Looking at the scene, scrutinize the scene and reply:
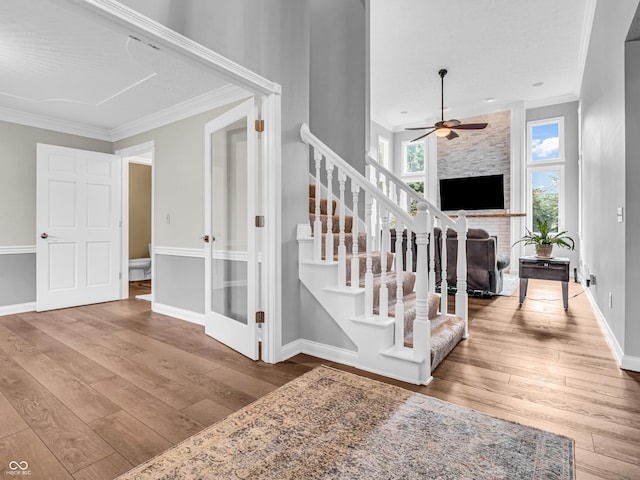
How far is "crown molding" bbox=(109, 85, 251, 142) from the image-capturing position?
342 centimetres

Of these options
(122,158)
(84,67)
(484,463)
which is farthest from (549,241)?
(122,158)

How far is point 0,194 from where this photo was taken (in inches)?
158

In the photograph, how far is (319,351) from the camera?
8.48 ft

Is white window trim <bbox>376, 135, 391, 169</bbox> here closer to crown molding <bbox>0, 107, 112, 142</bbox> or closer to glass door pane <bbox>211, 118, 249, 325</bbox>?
crown molding <bbox>0, 107, 112, 142</bbox>

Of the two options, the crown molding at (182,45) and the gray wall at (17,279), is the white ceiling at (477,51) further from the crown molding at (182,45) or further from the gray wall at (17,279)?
the gray wall at (17,279)

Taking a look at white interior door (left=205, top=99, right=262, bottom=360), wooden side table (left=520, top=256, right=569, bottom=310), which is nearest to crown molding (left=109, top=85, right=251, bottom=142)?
white interior door (left=205, top=99, right=262, bottom=360)

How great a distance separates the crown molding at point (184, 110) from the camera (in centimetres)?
342

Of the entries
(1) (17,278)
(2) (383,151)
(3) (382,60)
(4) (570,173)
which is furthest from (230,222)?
(4) (570,173)

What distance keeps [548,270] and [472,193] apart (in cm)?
409

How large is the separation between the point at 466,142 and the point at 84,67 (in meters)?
7.14

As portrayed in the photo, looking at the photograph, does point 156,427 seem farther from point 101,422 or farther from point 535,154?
point 535,154

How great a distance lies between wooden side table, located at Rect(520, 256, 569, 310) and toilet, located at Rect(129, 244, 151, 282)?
20.4 ft

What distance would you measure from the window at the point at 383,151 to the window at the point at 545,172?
10.0 feet

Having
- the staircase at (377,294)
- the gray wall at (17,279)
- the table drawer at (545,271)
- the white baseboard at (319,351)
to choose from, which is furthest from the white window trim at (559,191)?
the gray wall at (17,279)
